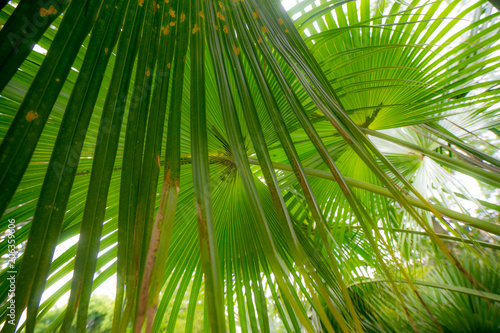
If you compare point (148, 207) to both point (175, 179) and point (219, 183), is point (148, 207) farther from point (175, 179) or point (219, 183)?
point (219, 183)

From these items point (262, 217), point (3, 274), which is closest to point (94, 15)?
point (262, 217)

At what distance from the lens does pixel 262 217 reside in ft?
1.06

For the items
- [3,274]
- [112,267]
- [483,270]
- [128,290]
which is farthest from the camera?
[483,270]

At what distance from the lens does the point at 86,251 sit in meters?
0.30

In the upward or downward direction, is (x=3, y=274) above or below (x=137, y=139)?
below

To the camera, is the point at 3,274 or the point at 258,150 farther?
the point at 3,274

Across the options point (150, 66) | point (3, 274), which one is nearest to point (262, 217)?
point (150, 66)

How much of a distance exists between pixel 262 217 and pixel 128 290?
7.1 inches

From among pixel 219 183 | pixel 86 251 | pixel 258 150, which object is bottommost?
pixel 86 251

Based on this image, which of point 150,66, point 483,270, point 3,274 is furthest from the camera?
point 483,270

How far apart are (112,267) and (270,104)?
91 centimetres

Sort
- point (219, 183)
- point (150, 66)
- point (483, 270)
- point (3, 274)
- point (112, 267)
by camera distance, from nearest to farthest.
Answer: point (150, 66)
point (3, 274)
point (112, 267)
point (219, 183)
point (483, 270)

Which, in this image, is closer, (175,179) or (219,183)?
(175,179)

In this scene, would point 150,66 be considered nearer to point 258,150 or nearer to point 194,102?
point 194,102
